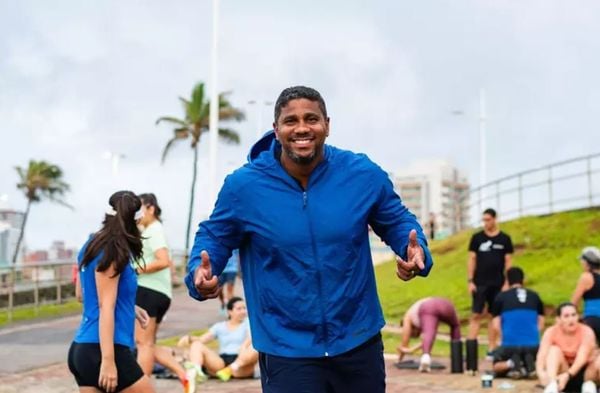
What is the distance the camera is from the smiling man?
343 cm

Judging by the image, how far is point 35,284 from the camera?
18.2 meters

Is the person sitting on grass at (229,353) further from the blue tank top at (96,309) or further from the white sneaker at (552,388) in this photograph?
the blue tank top at (96,309)

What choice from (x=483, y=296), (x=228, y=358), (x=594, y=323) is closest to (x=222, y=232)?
(x=228, y=358)

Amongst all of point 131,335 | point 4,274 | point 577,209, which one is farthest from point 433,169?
point 131,335

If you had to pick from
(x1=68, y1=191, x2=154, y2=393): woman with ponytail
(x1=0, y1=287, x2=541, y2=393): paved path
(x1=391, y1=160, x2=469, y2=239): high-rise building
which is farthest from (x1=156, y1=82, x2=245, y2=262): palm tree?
(x1=391, y1=160, x2=469, y2=239): high-rise building

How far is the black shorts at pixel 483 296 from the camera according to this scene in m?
12.1

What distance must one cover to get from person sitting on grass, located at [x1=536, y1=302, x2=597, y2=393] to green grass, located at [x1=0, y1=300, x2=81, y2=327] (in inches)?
406

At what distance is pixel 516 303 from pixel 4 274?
10.3 metres

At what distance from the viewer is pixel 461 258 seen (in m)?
23.9

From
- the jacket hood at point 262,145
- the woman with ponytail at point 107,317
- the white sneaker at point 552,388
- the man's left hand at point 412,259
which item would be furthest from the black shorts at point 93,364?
the white sneaker at point 552,388

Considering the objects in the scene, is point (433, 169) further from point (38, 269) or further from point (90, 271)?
point (90, 271)

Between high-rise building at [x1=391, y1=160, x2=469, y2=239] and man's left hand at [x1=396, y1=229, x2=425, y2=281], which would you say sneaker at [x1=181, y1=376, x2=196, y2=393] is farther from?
high-rise building at [x1=391, y1=160, x2=469, y2=239]

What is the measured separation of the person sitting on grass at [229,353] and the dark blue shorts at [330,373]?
626cm

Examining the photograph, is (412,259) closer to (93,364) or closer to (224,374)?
(93,364)
